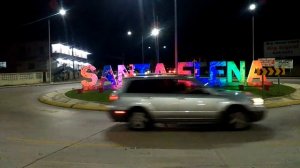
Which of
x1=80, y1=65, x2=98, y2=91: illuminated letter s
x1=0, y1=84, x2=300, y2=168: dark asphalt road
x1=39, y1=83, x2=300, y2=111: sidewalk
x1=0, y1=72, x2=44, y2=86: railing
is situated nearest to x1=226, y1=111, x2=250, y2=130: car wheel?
x1=0, y1=84, x2=300, y2=168: dark asphalt road

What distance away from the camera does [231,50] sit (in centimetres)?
8506

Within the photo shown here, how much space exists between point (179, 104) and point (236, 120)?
1.71 meters

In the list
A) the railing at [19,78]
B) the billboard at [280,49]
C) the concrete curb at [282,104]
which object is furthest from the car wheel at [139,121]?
the billboard at [280,49]

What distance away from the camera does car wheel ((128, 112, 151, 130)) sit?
12.5 meters

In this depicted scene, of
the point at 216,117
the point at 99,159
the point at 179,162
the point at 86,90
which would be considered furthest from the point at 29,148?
the point at 86,90

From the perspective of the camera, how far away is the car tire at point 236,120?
12094 mm

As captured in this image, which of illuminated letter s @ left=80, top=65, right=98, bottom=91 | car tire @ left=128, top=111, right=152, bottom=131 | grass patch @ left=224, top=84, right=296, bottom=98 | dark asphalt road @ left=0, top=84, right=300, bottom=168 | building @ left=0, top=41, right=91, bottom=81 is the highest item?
building @ left=0, top=41, right=91, bottom=81

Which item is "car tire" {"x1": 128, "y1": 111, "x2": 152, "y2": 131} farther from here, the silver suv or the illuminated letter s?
the illuminated letter s

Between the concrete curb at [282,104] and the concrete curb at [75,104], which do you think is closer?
the concrete curb at [282,104]

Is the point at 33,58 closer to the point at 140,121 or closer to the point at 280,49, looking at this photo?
the point at 280,49

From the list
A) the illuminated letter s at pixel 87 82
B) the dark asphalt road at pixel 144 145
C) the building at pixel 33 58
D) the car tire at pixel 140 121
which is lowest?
the dark asphalt road at pixel 144 145

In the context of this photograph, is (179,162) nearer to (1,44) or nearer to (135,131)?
(135,131)

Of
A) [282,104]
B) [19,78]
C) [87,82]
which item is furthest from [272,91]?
[19,78]

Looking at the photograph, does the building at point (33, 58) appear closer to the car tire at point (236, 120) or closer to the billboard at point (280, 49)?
the billboard at point (280, 49)
